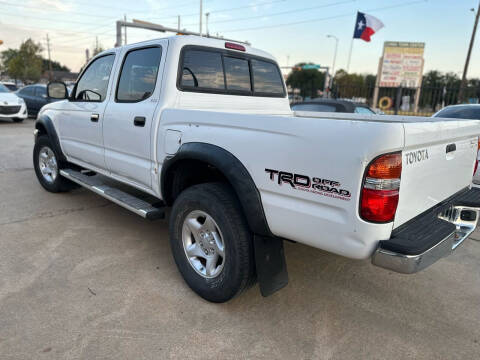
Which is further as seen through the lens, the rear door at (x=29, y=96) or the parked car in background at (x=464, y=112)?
the rear door at (x=29, y=96)

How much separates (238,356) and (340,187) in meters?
1.22

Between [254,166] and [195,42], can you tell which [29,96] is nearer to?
[195,42]

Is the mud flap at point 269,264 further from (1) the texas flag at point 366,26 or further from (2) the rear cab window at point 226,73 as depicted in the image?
(1) the texas flag at point 366,26

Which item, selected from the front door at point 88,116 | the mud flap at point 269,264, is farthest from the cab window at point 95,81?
the mud flap at point 269,264

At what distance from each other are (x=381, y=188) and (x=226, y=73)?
7.40ft

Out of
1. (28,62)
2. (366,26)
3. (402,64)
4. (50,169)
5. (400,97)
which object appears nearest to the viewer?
(50,169)

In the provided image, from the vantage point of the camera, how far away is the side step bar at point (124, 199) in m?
3.11

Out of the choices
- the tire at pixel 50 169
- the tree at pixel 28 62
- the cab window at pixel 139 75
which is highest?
the tree at pixel 28 62

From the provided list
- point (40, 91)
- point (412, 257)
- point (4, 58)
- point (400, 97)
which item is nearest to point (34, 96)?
point (40, 91)

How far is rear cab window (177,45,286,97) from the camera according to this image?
3242 millimetres

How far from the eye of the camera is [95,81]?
4148 millimetres

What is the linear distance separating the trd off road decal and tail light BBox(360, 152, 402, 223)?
10 cm

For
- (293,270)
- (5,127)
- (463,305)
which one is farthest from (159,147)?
(5,127)

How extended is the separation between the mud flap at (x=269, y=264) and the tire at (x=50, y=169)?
146 inches
